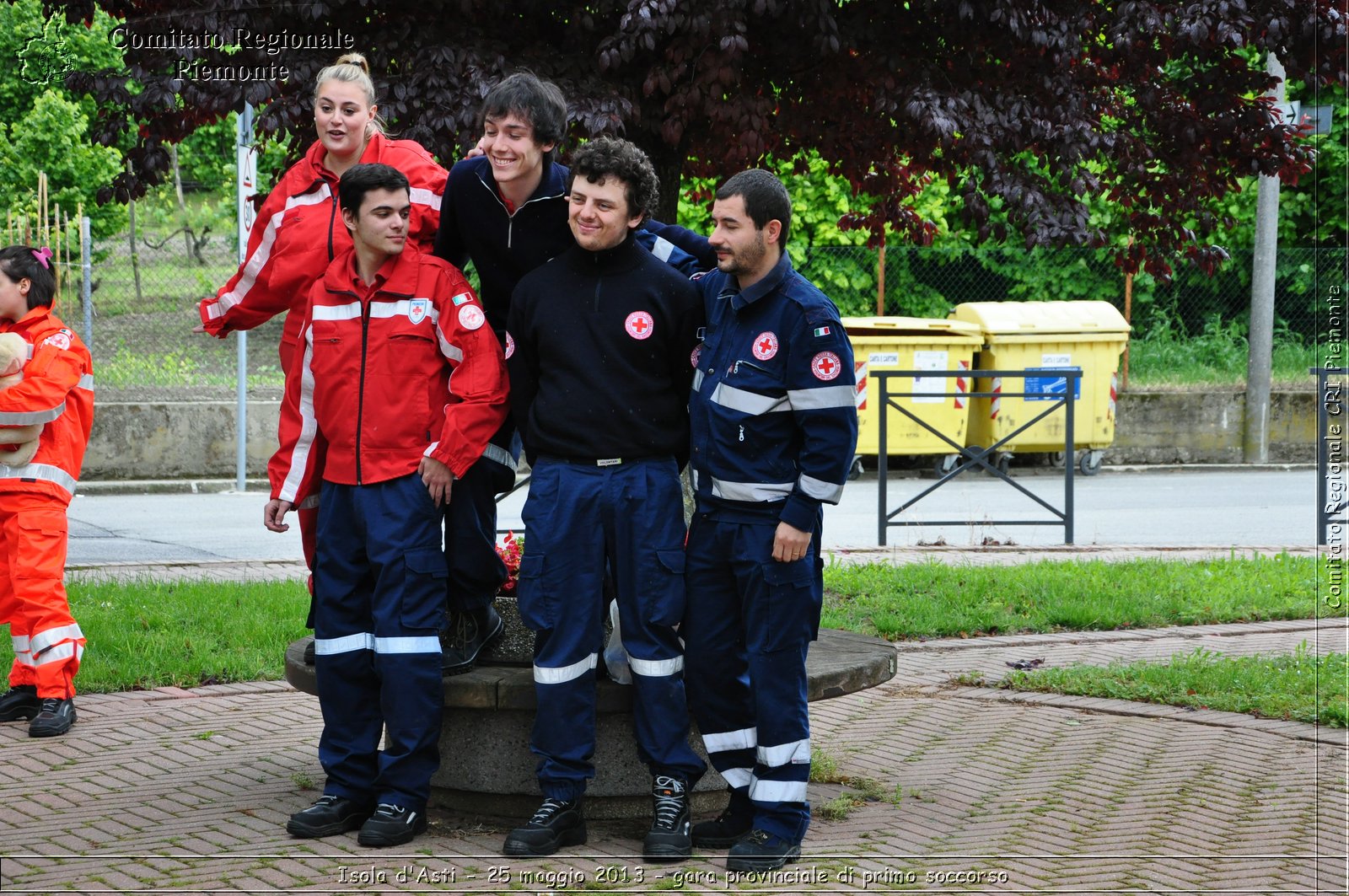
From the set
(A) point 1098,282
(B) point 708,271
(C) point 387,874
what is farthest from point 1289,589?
(A) point 1098,282

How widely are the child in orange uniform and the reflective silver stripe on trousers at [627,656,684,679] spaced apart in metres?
2.81

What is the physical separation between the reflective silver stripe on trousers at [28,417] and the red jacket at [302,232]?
4.64 ft

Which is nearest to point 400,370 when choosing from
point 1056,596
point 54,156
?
point 1056,596

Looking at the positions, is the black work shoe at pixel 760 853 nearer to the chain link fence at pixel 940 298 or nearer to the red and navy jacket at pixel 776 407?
the red and navy jacket at pixel 776 407

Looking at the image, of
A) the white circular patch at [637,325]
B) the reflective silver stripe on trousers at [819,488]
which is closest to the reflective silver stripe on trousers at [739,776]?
the reflective silver stripe on trousers at [819,488]

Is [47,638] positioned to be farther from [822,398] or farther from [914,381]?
[914,381]

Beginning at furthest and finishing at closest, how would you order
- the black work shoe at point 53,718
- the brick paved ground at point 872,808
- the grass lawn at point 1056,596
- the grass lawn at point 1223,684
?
the grass lawn at point 1056,596
the grass lawn at point 1223,684
the black work shoe at point 53,718
the brick paved ground at point 872,808

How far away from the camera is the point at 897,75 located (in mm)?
5922

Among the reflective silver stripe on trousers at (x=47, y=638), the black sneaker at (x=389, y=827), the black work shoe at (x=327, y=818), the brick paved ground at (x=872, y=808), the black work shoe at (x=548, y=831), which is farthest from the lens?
the reflective silver stripe on trousers at (x=47, y=638)

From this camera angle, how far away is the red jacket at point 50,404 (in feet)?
19.3

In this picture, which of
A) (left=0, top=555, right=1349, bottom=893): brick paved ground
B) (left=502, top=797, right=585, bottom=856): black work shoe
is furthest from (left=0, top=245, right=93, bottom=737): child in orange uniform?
Answer: (left=502, top=797, right=585, bottom=856): black work shoe

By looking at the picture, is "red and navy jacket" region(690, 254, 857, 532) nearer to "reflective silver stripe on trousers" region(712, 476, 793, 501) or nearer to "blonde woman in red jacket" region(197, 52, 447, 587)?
"reflective silver stripe on trousers" region(712, 476, 793, 501)

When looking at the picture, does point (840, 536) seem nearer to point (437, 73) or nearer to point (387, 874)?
point (437, 73)

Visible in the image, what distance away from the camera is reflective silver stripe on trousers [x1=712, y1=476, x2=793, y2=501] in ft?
14.0
